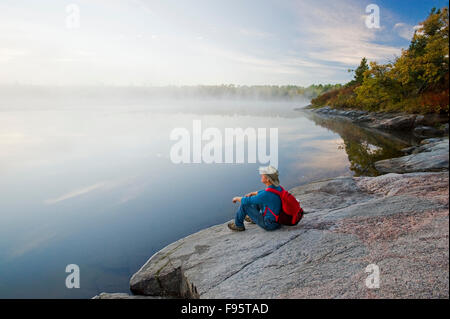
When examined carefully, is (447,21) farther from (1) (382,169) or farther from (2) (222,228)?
(1) (382,169)

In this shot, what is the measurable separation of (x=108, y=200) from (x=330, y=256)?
1182cm

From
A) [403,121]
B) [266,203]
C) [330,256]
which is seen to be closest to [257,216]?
[266,203]

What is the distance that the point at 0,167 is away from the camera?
19.8 m

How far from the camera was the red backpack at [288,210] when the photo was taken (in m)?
6.14

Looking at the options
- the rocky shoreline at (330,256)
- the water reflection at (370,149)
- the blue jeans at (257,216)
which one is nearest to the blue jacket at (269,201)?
the blue jeans at (257,216)

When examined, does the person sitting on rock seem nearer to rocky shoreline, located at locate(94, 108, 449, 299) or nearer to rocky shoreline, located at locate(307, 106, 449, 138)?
rocky shoreline, located at locate(94, 108, 449, 299)

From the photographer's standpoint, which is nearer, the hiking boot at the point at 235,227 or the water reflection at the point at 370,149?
the hiking boot at the point at 235,227

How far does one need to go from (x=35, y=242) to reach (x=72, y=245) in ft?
4.88

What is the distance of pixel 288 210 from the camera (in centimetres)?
620

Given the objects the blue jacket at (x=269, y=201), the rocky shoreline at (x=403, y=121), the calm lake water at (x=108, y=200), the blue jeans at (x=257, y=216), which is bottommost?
the calm lake water at (x=108, y=200)

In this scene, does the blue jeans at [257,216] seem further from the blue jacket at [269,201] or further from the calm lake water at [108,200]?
the calm lake water at [108,200]

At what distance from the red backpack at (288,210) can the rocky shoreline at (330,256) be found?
0.20 meters

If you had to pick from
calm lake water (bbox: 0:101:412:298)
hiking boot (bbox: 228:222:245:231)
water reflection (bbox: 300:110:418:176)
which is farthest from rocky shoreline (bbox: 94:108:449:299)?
water reflection (bbox: 300:110:418:176)

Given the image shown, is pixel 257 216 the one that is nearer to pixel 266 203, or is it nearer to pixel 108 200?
pixel 266 203
